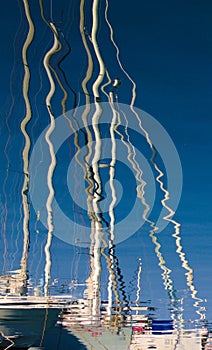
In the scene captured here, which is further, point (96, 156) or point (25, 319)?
point (96, 156)

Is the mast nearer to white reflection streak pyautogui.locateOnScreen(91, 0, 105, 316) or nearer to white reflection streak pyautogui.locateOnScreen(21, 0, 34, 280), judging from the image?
white reflection streak pyautogui.locateOnScreen(21, 0, 34, 280)

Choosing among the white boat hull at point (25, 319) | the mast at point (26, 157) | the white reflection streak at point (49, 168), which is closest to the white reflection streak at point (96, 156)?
the white reflection streak at point (49, 168)

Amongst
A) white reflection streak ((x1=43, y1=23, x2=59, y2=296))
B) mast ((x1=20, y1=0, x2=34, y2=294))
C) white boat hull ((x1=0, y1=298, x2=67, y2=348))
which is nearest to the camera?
white boat hull ((x1=0, y1=298, x2=67, y2=348))

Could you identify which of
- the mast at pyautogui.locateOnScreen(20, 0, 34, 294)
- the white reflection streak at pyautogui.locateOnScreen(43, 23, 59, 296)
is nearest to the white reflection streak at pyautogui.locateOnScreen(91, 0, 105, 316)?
the white reflection streak at pyautogui.locateOnScreen(43, 23, 59, 296)

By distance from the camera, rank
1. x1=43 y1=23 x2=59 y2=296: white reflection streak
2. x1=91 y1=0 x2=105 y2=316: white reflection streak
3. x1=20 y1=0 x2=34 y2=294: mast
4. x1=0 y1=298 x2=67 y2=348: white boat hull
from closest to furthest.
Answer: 1. x1=0 y1=298 x2=67 y2=348: white boat hull
2. x1=91 y1=0 x2=105 y2=316: white reflection streak
3. x1=20 y1=0 x2=34 y2=294: mast
4. x1=43 y1=23 x2=59 y2=296: white reflection streak

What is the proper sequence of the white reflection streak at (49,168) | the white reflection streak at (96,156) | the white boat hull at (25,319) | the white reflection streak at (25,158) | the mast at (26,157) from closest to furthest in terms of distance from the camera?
1. the white boat hull at (25,319)
2. the white reflection streak at (96,156)
3. the mast at (26,157)
4. the white reflection streak at (25,158)
5. the white reflection streak at (49,168)

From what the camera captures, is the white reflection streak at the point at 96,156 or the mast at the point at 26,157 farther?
the mast at the point at 26,157

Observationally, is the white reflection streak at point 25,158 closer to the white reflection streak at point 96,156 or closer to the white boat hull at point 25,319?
the white reflection streak at point 96,156

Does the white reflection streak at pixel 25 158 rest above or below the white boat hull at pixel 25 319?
above

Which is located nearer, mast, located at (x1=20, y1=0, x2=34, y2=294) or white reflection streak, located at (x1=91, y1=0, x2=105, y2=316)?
white reflection streak, located at (x1=91, y1=0, x2=105, y2=316)

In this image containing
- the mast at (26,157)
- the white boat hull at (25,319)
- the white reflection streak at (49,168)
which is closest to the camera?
the white boat hull at (25,319)

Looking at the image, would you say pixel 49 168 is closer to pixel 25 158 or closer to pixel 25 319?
pixel 25 158

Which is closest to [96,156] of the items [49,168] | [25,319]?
[49,168]

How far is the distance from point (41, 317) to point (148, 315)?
620 centimetres
